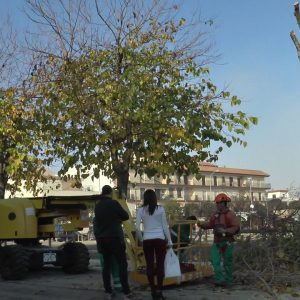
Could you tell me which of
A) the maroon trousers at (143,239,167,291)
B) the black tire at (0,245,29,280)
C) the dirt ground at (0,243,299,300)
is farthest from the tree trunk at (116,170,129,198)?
the maroon trousers at (143,239,167,291)

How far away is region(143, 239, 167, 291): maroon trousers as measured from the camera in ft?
26.4

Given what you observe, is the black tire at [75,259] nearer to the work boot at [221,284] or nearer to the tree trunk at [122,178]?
the tree trunk at [122,178]

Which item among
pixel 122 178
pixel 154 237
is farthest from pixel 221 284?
pixel 122 178

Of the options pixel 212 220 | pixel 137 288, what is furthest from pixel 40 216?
pixel 212 220

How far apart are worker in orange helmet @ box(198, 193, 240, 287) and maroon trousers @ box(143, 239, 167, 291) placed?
4.05 ft

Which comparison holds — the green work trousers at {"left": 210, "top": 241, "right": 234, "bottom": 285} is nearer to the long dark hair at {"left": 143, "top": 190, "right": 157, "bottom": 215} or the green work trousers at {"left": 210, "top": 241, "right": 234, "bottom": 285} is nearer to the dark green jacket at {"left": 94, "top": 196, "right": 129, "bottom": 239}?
the long dark hair at {"left": 143, "top": 190, "right": 157, "bottom": 215}

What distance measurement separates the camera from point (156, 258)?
8.12 metres

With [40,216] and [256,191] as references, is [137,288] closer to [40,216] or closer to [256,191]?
[40,216]

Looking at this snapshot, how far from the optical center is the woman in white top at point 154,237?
806cm

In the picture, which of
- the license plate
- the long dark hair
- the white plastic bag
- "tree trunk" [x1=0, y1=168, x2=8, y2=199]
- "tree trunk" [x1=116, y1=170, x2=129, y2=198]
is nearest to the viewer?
the long dark hair

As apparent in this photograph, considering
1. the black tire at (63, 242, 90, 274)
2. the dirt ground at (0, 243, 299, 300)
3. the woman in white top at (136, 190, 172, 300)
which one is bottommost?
the dirt ground at (0, 243, 299, 300)

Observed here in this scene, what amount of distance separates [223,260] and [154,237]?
166 centimetres

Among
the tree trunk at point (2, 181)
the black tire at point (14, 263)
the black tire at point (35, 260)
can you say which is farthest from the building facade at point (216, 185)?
the black tire at point (14, 263)

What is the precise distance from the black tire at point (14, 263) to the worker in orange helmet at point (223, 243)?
4350mm
